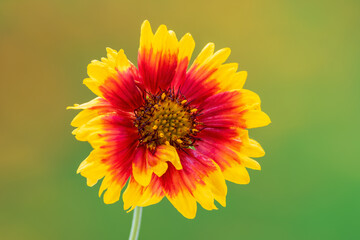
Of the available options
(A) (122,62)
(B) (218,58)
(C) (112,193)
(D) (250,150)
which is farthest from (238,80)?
(C) (112,193)

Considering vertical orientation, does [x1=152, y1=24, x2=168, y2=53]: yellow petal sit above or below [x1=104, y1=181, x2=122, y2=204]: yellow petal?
above

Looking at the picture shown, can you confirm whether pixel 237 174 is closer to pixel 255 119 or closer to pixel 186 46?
pixel 255 119

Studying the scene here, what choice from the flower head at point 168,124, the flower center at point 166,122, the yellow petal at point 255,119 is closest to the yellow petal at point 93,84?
the flower head at point 168,124

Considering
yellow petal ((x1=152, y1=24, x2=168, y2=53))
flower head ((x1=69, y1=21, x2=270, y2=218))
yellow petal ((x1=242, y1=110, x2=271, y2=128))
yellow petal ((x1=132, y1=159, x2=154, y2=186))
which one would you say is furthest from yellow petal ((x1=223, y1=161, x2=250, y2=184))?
yellow petal ((x1=152, y1=24, x2=168, y2=53))

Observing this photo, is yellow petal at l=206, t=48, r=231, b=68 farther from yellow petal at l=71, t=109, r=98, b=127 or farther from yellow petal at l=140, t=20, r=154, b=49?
yellow petal at l=71, t=109, r=98, b=127

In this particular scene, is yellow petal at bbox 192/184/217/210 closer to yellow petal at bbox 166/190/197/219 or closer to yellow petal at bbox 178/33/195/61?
yellow petal at bbox 166/190/197/219

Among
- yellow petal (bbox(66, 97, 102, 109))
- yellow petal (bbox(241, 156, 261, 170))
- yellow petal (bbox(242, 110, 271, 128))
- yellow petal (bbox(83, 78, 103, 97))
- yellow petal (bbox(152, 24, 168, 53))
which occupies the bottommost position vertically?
yellow petal (bbox(241, 156, 261, 170))

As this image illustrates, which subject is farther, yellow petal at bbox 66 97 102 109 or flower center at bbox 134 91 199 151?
flower center at bbox 134 91 199 151

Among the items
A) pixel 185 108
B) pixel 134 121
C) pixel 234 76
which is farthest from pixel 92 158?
pixel 234 76

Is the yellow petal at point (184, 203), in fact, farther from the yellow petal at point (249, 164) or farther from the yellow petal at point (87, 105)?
the yellow petal at point (87, 105)
